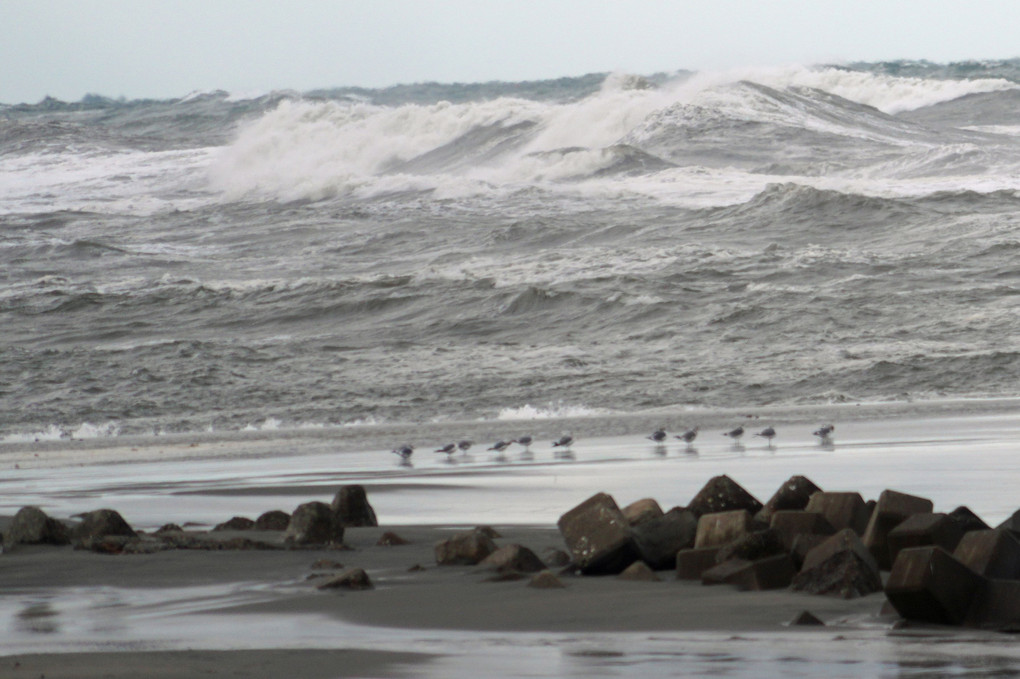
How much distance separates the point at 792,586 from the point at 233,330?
13.3m

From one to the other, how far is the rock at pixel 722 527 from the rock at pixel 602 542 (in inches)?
6.5

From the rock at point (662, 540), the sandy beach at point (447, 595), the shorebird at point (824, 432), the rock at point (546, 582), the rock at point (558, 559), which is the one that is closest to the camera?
the sandy beach at point (447, 595)

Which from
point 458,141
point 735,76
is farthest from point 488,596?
point 735,76

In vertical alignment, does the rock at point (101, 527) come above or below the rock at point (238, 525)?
above

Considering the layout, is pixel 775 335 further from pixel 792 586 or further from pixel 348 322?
pixel 792 586

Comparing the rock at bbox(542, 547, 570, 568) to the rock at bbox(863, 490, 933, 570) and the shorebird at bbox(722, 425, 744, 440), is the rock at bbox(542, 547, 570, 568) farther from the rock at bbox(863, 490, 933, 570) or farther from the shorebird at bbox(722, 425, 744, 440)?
the shorebird at bbox(722, 425, 744, 440)

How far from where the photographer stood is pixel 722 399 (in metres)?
10.1

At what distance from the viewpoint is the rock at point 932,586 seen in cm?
251

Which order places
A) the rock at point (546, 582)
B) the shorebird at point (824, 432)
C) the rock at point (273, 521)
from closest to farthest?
1. the rock at point (546, 582)
2. the rock at point (273, 521)
3. the shorebird at point (824, 432)

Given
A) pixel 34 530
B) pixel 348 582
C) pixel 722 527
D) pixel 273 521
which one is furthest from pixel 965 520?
pixel 34 530

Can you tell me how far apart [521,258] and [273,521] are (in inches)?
590

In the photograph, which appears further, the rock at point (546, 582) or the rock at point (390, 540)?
the rock at point (390, 540)

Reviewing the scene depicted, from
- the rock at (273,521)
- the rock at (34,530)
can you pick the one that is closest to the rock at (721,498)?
the rock at (273,521)

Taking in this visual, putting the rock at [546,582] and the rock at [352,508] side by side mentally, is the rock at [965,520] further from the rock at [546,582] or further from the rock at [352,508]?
the rock at [352,508]
